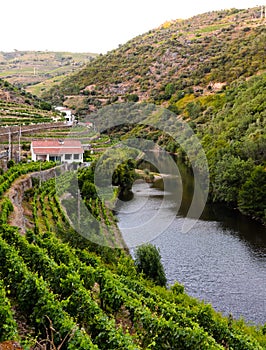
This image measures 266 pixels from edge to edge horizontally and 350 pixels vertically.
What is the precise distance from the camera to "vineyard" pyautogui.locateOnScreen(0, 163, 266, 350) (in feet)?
49.2

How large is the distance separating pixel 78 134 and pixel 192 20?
137 m

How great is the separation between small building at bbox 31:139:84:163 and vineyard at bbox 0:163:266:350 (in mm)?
29677

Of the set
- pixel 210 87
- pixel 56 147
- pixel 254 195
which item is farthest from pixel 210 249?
pixel 210 87

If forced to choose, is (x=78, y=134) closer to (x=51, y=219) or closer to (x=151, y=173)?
(x=151, y=173)

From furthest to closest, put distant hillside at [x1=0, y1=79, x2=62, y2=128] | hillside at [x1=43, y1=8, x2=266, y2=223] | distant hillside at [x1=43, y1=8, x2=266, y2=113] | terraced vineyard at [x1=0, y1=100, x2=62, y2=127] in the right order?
distant hillside at [x1=43, y1=8, x2=266, y2=113] < distant hillside at [x1=0, y1=79, x2=62, y2=128] < terraced vineyard at [x1=0, y1=100, x2=62, y2=127] < hillside at [x1=43, y1=8, x2=266, y2=223]

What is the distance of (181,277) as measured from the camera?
33.8 meters

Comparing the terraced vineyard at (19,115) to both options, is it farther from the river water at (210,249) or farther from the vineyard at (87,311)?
the vineyard at (87,311)

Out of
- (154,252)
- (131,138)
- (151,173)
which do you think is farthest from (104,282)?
(131,138)

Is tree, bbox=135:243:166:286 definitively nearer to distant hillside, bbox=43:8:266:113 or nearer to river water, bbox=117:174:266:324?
river water, bbox=117:174:266:324

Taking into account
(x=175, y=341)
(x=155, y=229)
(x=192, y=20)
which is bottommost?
(x=155, y=229)

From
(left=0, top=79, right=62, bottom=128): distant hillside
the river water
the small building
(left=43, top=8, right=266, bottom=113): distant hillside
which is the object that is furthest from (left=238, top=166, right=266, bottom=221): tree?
(left=43, top=8, right=266, bottom=113): distant hillside

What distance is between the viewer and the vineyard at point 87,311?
49.2ft

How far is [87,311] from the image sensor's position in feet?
56.7

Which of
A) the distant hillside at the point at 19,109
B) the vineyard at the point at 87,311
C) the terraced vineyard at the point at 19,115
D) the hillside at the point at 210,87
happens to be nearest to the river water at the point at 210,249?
the vineyard at the point at 87,311
